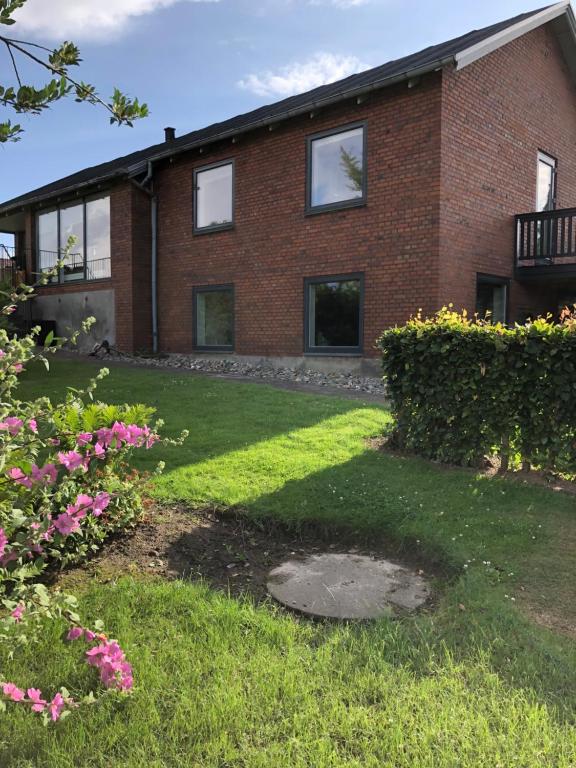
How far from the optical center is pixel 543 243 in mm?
12141

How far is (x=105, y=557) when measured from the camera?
3.54 m

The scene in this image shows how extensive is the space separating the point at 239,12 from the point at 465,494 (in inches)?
332

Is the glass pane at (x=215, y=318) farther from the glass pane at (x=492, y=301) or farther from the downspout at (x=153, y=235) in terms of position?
the glass pane at (x=492, y=301)

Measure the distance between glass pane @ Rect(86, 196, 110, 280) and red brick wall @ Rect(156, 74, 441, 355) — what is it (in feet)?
6.11

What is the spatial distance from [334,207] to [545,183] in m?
5.73

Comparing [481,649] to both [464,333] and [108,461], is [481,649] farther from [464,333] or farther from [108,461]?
[464,333]

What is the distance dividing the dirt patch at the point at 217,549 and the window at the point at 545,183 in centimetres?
1196

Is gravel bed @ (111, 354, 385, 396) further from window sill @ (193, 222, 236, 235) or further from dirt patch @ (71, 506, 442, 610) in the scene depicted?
dirt patch @ (71, 506, 442, 610)

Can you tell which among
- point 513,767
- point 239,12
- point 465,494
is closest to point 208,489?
point 465,494

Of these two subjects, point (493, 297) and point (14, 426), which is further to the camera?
point (493, 297)

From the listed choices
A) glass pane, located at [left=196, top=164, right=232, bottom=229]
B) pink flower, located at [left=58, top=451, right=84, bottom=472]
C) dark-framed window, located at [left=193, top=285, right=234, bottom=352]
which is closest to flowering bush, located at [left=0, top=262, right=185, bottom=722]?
pink flower, located at [left=58, top=451, right=84, bottom=472]

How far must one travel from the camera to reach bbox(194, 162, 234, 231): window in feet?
44.6

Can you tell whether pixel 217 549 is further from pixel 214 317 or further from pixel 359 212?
pixel 214 317

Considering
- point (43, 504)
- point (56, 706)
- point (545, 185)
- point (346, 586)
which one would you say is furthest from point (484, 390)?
point (545, 185)
